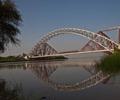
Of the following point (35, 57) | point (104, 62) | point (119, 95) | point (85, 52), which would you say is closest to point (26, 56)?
point (35, 57)

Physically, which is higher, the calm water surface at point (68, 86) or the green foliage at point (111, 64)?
the green foliage at point (111, 64)

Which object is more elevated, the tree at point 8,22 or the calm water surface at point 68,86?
the tree at point 8,22

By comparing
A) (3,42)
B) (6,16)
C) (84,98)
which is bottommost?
(84,98)

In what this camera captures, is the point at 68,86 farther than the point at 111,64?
No

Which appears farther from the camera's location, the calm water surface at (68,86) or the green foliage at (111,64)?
the green foliage at (111,64)

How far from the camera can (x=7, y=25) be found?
20.8 m

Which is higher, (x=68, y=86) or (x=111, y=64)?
(x=111, y=64)

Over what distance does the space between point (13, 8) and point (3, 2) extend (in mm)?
A: 694

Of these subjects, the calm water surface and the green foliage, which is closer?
the calm water surface

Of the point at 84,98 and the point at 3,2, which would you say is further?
the point at 3,2

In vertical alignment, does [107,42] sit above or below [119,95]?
above

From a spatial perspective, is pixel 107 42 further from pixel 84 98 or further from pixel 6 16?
pixel 84 98

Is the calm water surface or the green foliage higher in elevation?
the green foliage

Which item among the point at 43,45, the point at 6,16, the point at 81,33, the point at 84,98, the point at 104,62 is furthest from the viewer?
the point at 43,45
